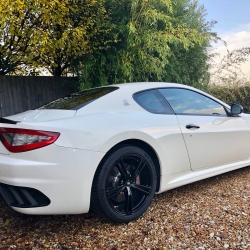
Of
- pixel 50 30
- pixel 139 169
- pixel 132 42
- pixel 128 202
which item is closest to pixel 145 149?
pixel 139 169

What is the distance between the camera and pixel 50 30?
4.82 metres

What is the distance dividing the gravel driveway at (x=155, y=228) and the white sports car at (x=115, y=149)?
0.60ft

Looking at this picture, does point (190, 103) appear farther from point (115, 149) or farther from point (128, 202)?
point (128, 202)

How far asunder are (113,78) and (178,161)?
3356 mm

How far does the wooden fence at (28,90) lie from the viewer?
219 inches

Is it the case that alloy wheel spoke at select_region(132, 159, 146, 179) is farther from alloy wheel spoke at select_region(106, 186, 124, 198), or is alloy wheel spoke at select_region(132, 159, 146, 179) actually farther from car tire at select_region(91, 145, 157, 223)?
alloy wheel spoke at select_region(106, 186, 124, 198)

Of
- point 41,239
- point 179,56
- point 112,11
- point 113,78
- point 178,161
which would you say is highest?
point 112,11

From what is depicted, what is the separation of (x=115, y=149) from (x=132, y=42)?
3.30m

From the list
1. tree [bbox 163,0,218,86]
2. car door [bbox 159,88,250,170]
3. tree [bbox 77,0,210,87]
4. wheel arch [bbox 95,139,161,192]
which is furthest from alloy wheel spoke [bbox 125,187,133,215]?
tree [bbox 163,0,218,86]

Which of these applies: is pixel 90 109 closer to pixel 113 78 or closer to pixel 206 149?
pixel 206 149

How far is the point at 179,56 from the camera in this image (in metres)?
Result: 6.72

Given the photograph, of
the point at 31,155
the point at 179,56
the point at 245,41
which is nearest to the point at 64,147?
the point at 31,155

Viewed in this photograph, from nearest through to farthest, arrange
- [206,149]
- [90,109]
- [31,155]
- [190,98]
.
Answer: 1. [31,155]
2. [90,109]
3. [206,149]
4. [190,98]

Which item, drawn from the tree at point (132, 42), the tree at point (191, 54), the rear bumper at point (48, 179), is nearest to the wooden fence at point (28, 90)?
the tree at point (132, 42)
